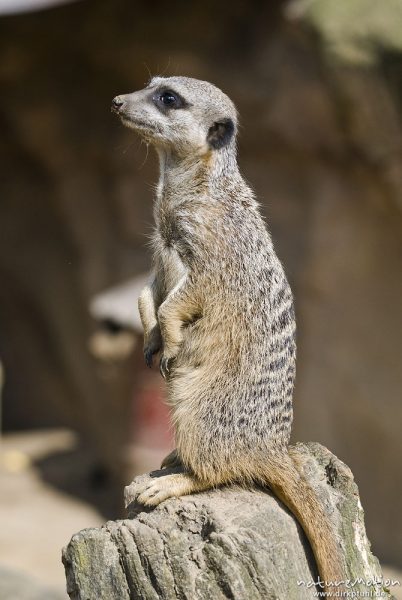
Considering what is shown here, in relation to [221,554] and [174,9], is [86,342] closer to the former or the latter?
[174,9]

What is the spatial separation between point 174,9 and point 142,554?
5034 mm

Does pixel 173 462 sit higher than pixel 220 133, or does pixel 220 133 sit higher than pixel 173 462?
pixel 220 133

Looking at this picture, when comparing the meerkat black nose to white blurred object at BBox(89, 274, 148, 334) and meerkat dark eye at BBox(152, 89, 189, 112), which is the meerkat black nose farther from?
white blurred object at BBox(89, 274, 148, 334)

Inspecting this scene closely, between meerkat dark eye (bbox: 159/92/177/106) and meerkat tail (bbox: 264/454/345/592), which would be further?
meerkat dark eye (bbox: 159/92/177/106)

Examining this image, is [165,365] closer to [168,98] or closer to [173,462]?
[173,462]

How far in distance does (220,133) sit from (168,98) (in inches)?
6.4

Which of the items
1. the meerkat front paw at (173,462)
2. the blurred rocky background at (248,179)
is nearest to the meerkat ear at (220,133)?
the meerkat front paw at (173,462)

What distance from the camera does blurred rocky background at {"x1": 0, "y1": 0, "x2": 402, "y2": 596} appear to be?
5.15 m

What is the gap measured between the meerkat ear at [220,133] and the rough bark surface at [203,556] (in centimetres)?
90

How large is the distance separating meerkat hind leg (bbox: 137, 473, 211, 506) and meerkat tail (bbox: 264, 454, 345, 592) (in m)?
0.18

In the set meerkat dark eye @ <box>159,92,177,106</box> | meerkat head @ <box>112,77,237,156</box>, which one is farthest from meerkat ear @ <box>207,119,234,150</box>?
meerkat dark eye @ <box>159,92,177,106</box>

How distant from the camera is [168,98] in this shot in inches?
95.5

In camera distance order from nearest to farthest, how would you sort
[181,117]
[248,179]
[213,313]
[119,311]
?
[213,313] → [181,117] → [119,311] → [248,179]

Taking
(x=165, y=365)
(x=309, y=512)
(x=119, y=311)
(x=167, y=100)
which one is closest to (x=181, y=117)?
(x=167, y=100)
